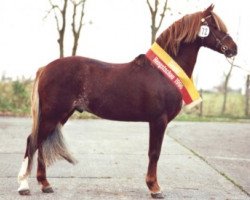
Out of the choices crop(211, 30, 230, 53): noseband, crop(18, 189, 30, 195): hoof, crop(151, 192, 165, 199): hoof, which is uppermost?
Answer: crop(211, 30, 230, 53): noseband

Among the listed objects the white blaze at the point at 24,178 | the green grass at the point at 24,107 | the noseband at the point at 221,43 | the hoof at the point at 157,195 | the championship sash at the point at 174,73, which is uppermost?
the noseband at the point at 221,43

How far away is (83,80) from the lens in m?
6.20

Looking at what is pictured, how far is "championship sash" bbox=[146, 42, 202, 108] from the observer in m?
6.16

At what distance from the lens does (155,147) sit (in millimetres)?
6211

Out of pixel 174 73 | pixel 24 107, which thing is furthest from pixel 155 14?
pixel 174 73

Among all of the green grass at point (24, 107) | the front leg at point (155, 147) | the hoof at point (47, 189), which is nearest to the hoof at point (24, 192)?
the hoof at point (47, 189)

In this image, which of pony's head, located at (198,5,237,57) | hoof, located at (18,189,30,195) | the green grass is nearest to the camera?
hoof, located at (18,189,30,195)

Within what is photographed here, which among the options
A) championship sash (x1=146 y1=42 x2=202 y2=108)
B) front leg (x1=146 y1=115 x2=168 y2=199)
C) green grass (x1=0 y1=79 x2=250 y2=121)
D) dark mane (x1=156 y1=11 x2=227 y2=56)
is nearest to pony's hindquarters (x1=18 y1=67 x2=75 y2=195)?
front leg (x1=146 y1=115 x2=168 y2=199)

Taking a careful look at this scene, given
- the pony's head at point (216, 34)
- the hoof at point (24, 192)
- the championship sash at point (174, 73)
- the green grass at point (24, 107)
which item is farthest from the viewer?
the green grass at point (24, 107)

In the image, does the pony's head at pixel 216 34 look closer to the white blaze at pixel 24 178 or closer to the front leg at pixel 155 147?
the front leg at pixel 155 147

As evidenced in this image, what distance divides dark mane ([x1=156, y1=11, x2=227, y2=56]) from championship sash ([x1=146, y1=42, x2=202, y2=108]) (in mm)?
118

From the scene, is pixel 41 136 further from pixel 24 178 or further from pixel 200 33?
pixel 200 33

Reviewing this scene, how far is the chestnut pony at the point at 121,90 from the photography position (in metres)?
6.11

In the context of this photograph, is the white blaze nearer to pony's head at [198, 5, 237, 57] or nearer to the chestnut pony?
the chestnut pony
